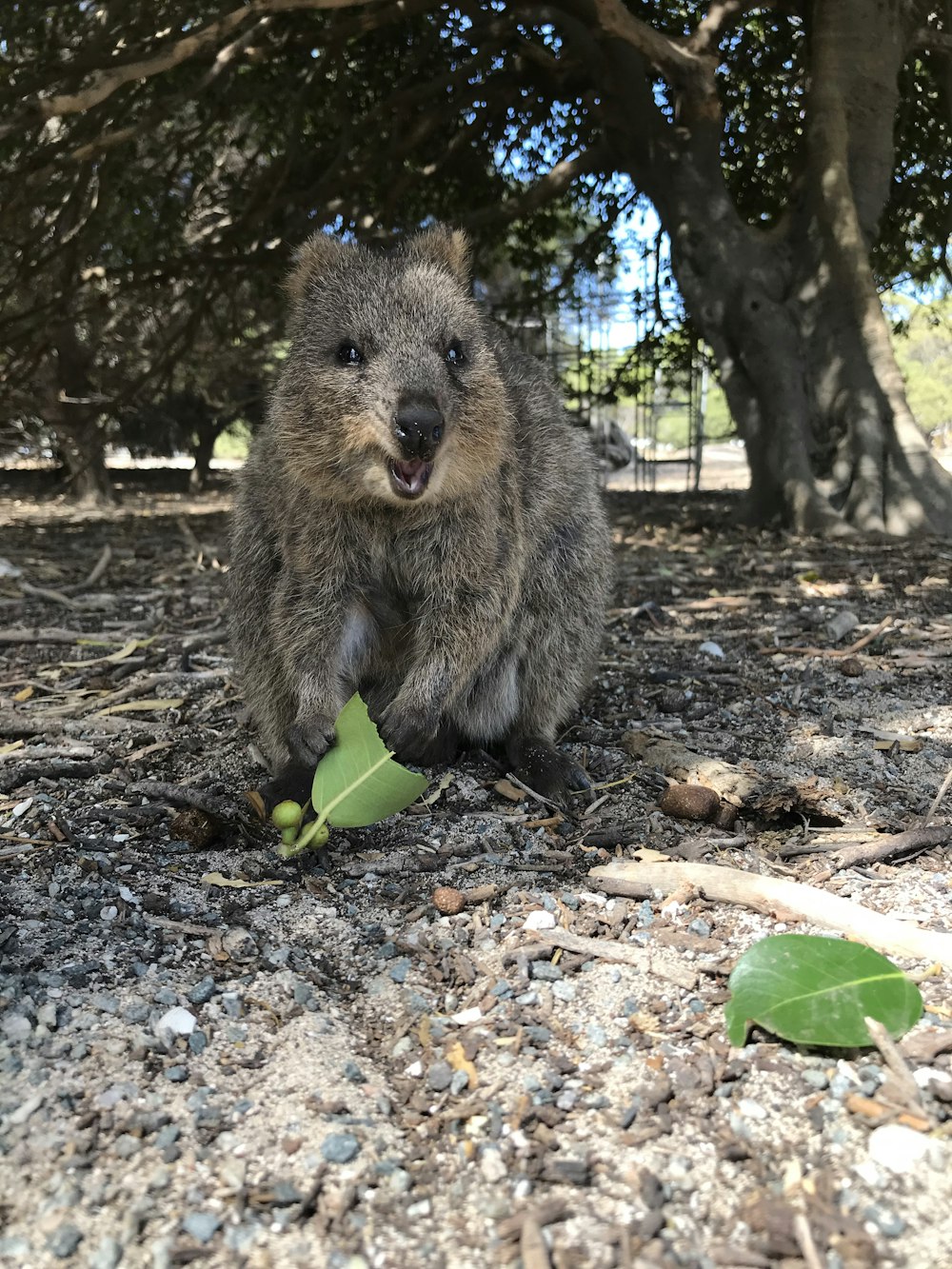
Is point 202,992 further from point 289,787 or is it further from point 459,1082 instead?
point 289,787

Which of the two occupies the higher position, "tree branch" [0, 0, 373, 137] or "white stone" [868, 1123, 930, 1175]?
"tree branch" [0, 0, 373, 137]

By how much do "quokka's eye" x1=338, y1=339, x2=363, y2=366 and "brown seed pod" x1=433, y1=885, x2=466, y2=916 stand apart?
160 centimetres

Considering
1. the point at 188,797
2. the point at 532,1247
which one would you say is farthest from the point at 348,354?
the point at 532,1247

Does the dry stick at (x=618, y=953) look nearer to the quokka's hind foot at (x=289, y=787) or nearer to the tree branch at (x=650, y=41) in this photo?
the quokka's hind foot at (x=289, y=787)

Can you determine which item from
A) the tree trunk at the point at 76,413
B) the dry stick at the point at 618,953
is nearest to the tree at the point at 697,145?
the tree trunk at the point at 76,413

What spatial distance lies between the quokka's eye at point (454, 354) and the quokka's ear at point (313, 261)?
1.94ft

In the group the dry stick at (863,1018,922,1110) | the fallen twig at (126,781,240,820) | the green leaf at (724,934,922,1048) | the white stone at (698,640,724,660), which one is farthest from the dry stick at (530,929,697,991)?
the white stone at (698,640,724,660)

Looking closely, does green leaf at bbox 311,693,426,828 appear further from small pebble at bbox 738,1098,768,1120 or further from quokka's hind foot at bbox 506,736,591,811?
small pebble at bbox 738,1098,768,1120

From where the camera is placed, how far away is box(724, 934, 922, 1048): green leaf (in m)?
1.89

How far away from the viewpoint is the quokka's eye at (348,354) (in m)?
3.09

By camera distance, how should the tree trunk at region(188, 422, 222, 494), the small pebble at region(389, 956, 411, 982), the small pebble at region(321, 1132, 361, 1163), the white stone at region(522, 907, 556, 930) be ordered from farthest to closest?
the tree trunk at region(188, 422, 222, 494)
the white stone at region(522, 907, 556, 930)
the small pebble at region(389, 956, 411, 982)
the small pebble at region(321, 1132, 361, 1163)

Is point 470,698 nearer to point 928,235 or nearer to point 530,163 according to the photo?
point 530,163

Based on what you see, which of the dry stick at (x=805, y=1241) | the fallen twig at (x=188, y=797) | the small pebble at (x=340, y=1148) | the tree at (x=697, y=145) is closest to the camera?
the dry stick at (x=805, y=1241)

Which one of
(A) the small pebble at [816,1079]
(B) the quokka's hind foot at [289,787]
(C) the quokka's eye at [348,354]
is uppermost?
(C) the quokka's eye at [348,354]
